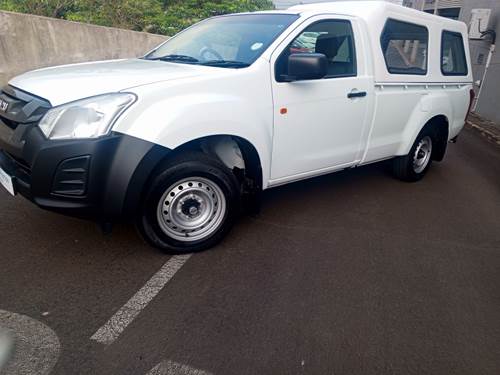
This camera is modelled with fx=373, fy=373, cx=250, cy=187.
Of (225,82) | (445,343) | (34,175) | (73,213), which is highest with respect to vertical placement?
(225,82)

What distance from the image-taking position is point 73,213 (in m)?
2.46

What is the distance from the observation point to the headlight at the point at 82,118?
2330 mm

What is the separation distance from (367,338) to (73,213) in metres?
2.01

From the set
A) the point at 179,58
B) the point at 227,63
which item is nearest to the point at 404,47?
the point at 227,63

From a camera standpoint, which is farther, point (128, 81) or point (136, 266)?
point (136, 266)

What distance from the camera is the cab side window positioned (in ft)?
11.4

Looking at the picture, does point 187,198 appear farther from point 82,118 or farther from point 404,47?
point 404,47

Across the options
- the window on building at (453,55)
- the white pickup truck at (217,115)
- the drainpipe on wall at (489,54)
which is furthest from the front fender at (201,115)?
the drainpipe on wall at (489,54)

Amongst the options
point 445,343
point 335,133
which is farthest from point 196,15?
point 445,343

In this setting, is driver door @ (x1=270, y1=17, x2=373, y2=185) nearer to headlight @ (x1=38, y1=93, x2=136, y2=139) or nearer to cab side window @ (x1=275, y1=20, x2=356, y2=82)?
cab side window @ (x1=275, y1=20, x2=356, y2=82)

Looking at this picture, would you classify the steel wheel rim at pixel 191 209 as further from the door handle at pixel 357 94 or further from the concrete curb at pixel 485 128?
the concrete curb at pixel 485 128

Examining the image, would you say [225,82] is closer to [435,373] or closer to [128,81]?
[128,81]

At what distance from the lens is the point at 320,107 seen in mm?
3338

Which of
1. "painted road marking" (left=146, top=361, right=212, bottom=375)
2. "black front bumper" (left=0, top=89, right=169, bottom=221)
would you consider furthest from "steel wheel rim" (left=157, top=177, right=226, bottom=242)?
"painted road marking" (left=146, top=361, right=212, bottom=375)
